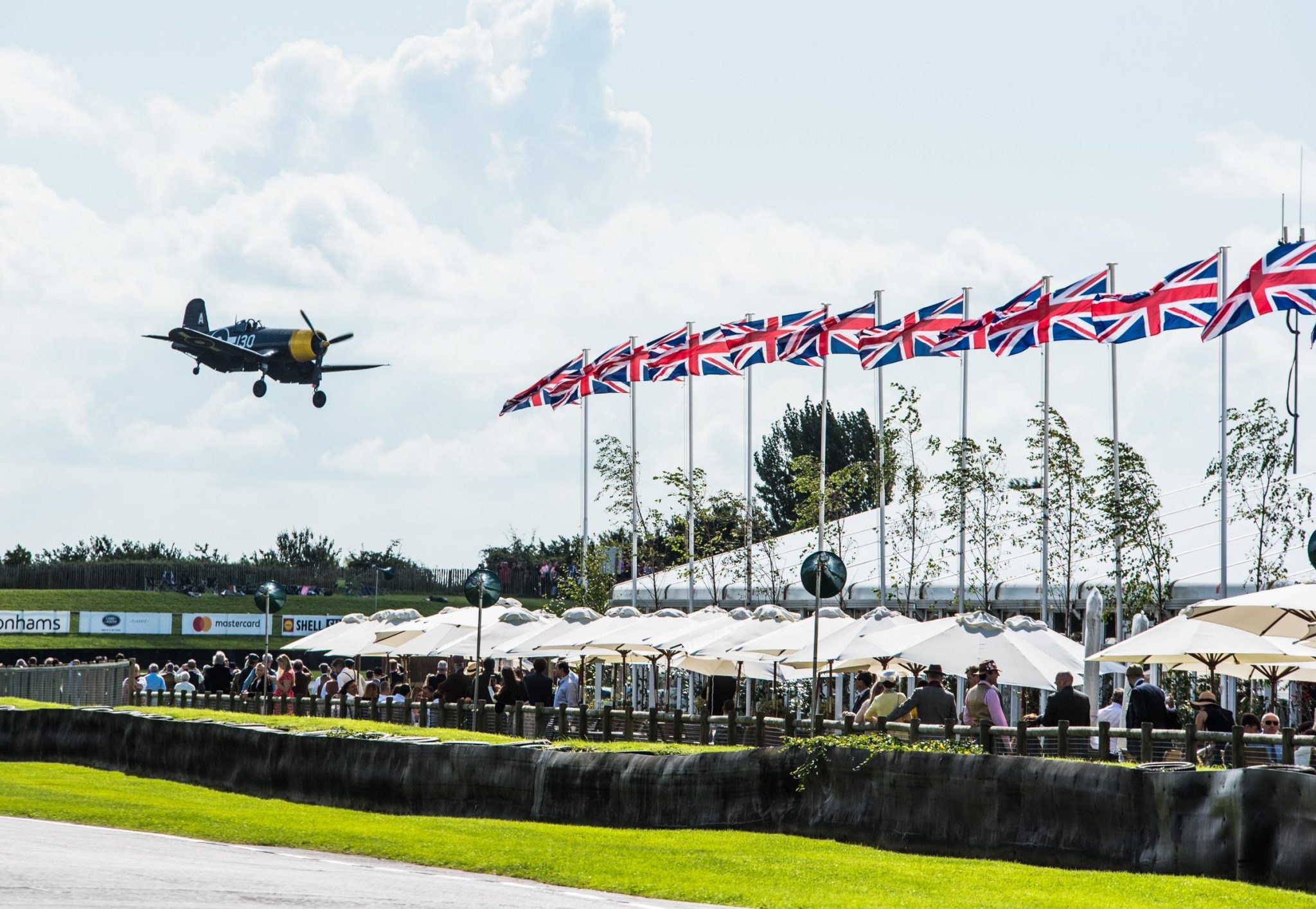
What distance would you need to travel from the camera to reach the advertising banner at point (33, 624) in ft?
233

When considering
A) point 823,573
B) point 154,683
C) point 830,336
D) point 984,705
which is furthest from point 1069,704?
point 154,683

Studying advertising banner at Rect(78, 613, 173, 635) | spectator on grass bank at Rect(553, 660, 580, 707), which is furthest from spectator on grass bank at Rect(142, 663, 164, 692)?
advertising banner at Rect(78, 613, 173, 635)

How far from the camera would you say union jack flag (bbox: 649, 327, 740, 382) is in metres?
40.8

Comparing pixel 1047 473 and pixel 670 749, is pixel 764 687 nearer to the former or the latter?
pixel 1047 473

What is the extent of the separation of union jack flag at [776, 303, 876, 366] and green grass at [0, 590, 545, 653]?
3387cm

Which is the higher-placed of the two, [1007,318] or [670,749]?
[1007,318]

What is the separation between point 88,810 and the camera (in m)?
18.8

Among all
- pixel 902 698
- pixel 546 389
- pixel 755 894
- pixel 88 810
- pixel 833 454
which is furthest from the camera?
pixel 833 454

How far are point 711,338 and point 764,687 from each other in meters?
8.42

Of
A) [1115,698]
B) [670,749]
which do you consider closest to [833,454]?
[1115,698]

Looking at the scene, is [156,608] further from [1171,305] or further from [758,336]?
[1171,305]

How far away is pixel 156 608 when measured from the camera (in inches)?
2997

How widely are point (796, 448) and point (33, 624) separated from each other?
4066cm

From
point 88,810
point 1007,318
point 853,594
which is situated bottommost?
point 88,810
